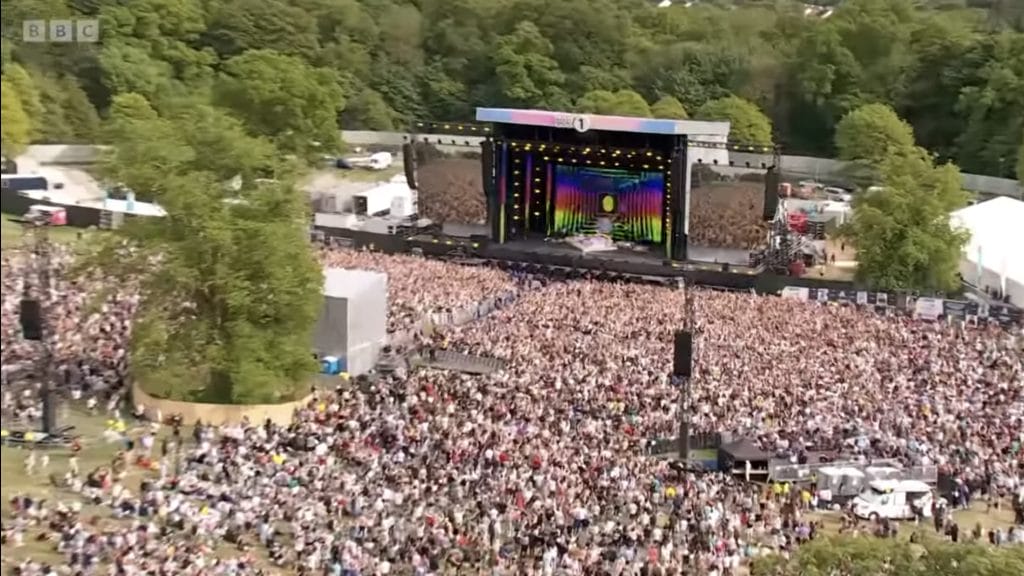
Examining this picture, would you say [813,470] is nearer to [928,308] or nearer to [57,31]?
[928,308]

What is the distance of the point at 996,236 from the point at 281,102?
22.5m

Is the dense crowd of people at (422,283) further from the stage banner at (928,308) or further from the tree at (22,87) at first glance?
the tree at (22,87)

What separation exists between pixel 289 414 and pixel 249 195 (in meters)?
3.46

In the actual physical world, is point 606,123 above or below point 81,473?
above

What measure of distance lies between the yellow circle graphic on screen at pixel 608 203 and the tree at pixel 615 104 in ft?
51.7

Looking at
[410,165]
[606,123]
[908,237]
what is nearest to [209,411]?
[606,123]

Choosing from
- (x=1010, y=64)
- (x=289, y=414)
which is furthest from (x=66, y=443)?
(x=1010, y=64)

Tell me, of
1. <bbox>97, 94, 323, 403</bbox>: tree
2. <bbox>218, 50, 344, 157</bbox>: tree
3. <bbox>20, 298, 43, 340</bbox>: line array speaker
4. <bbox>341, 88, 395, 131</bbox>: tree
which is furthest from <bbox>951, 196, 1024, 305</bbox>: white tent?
<bbox>341, 88, 395, 131</bbox>: tree

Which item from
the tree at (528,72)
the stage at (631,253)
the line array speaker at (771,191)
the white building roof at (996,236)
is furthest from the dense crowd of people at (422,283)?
the tree at (528,72)

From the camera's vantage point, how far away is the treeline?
48.0m

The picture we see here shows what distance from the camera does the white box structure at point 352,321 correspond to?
21.1 metres

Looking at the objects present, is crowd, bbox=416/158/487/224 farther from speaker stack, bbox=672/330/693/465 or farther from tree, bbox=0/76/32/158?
tree, bbox=0/76/32/158

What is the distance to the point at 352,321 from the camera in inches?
834

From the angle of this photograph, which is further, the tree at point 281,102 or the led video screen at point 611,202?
the tree at point 281,102
